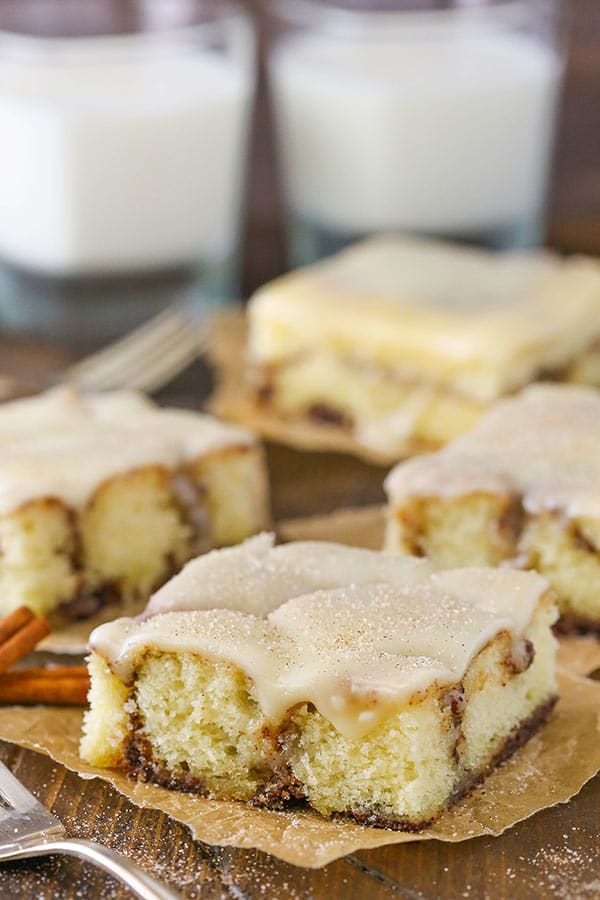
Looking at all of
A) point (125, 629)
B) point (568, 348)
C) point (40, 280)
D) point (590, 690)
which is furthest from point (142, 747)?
point (40, 280)

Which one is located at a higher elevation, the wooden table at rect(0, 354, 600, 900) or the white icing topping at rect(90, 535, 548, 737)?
the white icing topping at rect(90, 535, 548, 737)

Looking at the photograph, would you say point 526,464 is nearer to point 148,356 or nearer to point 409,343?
point 409,343

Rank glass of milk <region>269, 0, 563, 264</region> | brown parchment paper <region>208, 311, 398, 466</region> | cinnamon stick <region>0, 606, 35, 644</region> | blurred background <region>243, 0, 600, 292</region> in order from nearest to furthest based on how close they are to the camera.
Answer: cinnamon stick <region>0, 606, 35, 644</region>, brown parchment paper <region>208, 311, 398, 466</region>, glass of milk <region>269, 0, 563, 264</region>, blurred background <region>243, 0, 600, 292</region>

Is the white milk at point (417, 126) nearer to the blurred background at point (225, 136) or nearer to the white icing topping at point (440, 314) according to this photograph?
the blurred background at point (225, 136)

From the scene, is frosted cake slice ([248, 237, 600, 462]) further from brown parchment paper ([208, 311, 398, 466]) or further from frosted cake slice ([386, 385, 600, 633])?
frosted cake slice ([386, 385, 600, 633])

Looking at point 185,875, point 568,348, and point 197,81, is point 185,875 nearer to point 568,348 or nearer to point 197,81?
point 568,348

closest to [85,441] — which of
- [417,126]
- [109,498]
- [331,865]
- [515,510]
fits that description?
[109,498]

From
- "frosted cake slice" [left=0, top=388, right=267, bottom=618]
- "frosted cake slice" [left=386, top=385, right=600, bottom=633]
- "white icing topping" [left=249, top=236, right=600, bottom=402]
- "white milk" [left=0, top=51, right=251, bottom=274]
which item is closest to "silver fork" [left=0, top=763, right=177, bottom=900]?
"frosted cake slice" [left=0, top=388, right=267, bottom=618]
